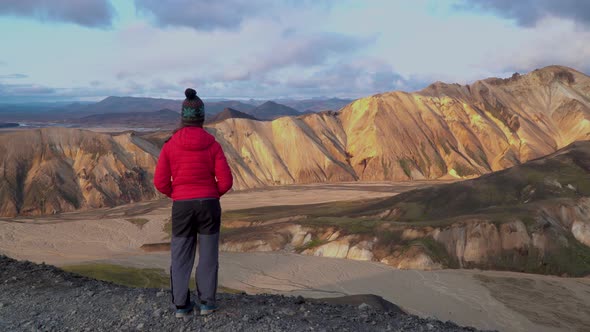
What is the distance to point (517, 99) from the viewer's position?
420 feet

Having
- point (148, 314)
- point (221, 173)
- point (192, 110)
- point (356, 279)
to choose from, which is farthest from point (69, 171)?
point (221, 173)

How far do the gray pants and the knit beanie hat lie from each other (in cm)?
123

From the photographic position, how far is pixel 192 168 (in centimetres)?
734

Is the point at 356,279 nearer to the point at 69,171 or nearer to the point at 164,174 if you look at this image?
the point at 164,174

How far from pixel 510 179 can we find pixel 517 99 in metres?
77.4

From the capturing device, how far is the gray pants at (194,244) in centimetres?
729

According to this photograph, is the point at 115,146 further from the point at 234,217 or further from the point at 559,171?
the point at 559,171

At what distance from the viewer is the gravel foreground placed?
7199 millimetres

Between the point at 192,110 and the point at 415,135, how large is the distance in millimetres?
107353

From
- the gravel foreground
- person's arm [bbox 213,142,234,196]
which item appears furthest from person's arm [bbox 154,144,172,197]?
the gravel foreground

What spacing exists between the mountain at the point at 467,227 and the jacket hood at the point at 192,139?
38548 millimetres

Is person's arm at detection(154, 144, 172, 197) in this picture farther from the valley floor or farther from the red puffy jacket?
the valley floor

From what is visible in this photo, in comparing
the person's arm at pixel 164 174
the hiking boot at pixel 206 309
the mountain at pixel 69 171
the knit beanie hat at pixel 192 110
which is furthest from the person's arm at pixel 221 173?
the mountain at pixel 69 171

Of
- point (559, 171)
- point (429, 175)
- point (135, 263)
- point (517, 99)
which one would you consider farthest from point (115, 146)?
point (517, 99)
